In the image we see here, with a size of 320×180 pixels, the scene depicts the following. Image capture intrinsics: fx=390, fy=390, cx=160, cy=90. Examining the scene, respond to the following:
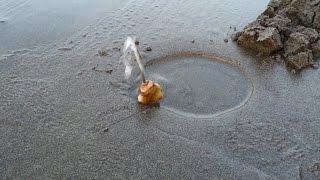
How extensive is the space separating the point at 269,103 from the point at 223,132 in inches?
37.8

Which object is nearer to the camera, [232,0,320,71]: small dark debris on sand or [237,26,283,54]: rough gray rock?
[232,0,320,71]: small dark debris on sand

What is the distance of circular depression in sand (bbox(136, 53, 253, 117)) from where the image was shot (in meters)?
5.37

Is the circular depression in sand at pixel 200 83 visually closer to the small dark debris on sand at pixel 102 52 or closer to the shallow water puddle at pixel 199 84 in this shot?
the shallow water puddle at pixel 199 84

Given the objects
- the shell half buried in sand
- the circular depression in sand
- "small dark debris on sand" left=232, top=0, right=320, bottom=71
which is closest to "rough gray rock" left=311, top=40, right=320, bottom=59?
"small dark debris on sand" left=232, top=0, right=320, bottom=71

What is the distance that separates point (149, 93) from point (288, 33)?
285cm

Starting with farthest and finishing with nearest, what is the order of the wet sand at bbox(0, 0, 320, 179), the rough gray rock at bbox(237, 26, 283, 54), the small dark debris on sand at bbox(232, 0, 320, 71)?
the rough gray rock at bbox(237, 26, 283, 54)
the small dark debris on sand at bbox(232, 0, 320, 71)
the wet sand at bbox(0, 0, 320, 179)

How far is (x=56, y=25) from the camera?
24.2 feet

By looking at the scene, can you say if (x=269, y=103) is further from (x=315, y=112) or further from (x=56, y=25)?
(x=56, y=25)

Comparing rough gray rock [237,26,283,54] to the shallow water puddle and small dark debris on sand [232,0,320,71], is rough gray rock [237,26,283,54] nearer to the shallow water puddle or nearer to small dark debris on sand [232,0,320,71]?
small dark debris on sand [232,0,320,71]

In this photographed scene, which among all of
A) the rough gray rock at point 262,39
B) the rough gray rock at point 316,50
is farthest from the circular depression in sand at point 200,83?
the rough gray rock at point 316,50

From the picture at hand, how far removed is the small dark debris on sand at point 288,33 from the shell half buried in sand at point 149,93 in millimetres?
2137

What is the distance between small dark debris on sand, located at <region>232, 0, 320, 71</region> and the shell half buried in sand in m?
2.14

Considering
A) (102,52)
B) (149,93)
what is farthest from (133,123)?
(102,52)

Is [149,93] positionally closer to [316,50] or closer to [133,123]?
[133,123]
